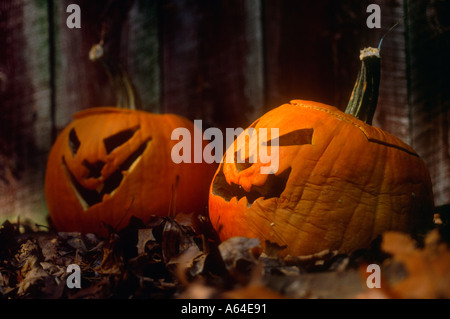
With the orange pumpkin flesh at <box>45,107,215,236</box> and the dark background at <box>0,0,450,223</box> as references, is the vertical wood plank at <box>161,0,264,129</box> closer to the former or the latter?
the dark background at <box>0,0,450,223</box>

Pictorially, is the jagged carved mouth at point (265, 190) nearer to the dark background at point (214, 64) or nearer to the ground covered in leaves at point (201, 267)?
the ground covered in leaves at point (201, 267)

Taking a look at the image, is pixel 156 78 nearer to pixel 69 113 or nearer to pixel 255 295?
pixel 69 113

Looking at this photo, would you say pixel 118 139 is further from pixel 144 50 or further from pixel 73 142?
pixel 144 50

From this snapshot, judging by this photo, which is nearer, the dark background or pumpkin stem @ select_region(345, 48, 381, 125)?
pumpkin stem @ select_region(345, 48, 381, 125)

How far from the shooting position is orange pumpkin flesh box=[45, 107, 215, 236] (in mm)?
1546

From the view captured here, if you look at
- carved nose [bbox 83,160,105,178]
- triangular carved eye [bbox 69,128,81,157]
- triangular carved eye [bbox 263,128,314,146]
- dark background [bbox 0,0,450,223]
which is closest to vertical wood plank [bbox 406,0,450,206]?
dark background [bbox 0,0,450,223]

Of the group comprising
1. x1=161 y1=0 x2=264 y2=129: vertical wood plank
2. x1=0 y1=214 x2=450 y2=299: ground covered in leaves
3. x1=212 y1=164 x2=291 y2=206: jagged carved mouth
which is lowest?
x1=0 y1=214 x2=450 y2=299: ground covered in leaves

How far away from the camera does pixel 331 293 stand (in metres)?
0.80

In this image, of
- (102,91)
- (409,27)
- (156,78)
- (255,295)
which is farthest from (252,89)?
(255,295)

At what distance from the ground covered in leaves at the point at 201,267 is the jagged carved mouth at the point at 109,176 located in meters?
0.21

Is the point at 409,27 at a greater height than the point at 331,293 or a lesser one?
greater

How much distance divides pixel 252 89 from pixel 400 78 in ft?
2.14

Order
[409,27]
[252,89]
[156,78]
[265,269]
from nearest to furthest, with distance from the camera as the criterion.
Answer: [265,269] < [409,27] < [252,89] < [156,78]

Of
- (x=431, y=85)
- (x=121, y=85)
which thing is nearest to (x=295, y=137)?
(x=431, y=85)
